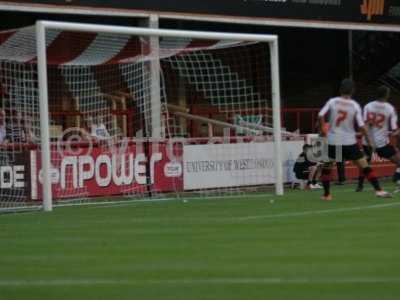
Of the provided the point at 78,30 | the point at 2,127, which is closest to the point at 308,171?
the point at 2,127

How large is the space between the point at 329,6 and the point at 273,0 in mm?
1828

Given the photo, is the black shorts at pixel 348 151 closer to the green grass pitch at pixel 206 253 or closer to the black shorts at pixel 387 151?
the green grass pitch at pixel 206 253

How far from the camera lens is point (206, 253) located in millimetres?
10102

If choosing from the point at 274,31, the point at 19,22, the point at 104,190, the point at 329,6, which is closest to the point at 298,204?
the point at 104,190

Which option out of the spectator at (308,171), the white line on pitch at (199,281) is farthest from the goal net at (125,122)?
the white line on pitch at (199,281)

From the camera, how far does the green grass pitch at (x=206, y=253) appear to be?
26.0 feet

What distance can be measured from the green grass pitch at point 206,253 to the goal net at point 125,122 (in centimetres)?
371

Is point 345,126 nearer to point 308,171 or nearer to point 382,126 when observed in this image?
point 382,126

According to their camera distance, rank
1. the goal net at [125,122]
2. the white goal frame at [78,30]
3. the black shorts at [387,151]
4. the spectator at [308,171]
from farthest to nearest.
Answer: the spectator at [308,171], the black shorts at [387,151], the goal net at [125,122], the white goal frame at [78,30]

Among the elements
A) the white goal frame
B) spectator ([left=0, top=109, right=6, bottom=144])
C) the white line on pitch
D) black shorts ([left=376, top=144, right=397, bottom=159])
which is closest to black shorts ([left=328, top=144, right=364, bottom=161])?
the white goal frame

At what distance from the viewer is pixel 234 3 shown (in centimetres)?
2488

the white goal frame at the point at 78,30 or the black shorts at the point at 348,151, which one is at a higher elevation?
the white goal frame at the point at 78,30

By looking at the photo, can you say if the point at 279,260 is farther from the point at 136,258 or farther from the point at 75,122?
the point at 75,122

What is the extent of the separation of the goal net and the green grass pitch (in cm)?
371
